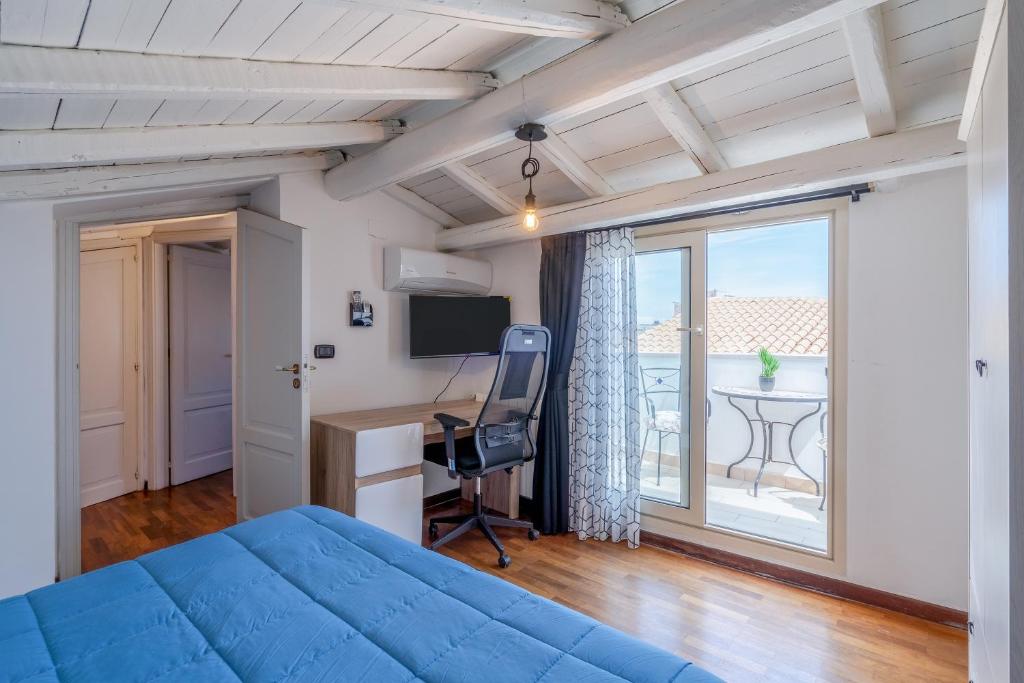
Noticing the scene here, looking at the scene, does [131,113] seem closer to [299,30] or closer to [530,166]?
[299,30]

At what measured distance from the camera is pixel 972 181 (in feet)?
4.17

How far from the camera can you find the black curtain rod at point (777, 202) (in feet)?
7.91

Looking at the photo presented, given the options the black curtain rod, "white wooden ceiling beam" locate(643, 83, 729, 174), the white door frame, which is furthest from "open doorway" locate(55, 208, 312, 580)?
the black curtain rod

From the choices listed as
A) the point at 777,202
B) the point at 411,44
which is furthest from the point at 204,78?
the point at 777,202

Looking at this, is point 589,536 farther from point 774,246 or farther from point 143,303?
point 143,303

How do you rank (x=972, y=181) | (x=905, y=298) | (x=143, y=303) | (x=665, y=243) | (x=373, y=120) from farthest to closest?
1. (x=143, y=303)
2. (x=665, y=243)
3. (x=373, y=120)
4. (x=905, y=298)
5. (x=972, y=181)

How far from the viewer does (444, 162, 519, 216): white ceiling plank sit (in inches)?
124

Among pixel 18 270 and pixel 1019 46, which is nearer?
pixel 1019 46

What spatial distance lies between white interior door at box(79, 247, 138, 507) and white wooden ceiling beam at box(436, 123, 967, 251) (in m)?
3.42

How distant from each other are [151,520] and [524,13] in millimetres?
3886

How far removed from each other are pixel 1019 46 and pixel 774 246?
3.90m

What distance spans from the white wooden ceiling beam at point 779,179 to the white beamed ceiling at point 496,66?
18 cm

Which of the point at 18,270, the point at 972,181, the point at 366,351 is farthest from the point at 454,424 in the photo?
the point at 972,181

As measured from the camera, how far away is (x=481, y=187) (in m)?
3.28
